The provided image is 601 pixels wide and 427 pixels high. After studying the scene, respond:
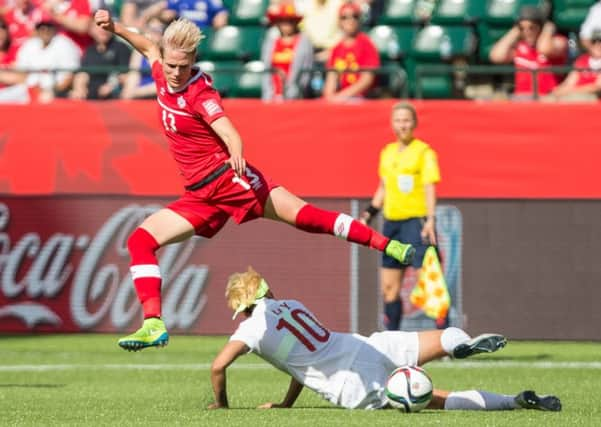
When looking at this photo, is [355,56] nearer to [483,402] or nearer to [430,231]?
[430,231]

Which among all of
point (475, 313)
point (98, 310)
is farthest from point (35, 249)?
point (475, 313)

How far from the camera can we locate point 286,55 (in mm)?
16484

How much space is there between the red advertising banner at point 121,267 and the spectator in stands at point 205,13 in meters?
3.42

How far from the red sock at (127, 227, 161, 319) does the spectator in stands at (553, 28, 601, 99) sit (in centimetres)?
695

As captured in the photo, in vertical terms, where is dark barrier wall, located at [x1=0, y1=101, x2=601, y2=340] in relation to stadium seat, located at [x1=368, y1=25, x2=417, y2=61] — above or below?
below

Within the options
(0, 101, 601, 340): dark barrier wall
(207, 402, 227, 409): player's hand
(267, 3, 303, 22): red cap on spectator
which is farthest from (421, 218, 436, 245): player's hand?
(267, 3, 303, 22): red cap on spectator

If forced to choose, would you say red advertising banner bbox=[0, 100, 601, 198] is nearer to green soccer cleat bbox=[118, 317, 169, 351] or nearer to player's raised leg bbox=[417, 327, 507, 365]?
player's raised leg bbox=[417, 327, 507, 365]

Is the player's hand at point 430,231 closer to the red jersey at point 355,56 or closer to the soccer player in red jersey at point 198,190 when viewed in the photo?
the soccer player in red jersey at point 198,190

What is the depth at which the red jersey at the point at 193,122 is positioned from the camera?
9445 millimetres

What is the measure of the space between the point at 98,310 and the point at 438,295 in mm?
4229

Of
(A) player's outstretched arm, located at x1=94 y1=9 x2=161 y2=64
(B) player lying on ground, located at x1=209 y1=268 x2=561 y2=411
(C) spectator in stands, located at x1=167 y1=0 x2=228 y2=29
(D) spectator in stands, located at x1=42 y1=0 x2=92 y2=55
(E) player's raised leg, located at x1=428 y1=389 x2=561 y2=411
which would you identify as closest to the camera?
(B) player lying on ground, located at x1=209 y1=268 x2=561 y2=411

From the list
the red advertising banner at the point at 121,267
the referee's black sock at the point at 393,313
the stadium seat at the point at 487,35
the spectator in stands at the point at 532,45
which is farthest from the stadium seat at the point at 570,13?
the referee's black sock at the point at 393,313

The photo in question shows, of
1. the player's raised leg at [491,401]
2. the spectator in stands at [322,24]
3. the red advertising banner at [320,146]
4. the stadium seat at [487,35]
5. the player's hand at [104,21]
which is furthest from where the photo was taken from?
the spectator in stands at [322,24]

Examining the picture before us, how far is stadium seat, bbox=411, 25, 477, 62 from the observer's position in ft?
56.5
